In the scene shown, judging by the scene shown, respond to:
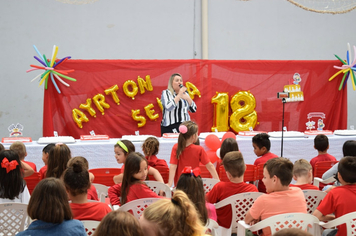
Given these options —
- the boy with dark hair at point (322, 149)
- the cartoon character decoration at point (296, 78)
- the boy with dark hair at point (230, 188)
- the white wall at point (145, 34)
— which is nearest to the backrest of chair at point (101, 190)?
the boy with dark hair at point (230, 188)

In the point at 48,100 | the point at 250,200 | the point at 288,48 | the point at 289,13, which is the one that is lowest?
the point at 250,200

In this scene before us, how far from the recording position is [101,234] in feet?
5.11

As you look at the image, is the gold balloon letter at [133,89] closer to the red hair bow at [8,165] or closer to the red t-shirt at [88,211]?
the red hair bow at [8,165]

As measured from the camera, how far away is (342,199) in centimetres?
253

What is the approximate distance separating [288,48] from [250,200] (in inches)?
249

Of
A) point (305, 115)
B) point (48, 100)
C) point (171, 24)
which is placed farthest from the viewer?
point (171, 24)

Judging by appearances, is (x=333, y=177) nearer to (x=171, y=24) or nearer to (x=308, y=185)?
(x=308, y=185)

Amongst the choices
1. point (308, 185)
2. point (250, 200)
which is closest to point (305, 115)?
point (308, 185)

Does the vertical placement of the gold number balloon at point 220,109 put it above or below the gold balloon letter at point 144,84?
below

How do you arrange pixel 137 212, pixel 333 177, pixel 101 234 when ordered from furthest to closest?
pixel 333 177 → pixel 137 212 → pixel 101 234

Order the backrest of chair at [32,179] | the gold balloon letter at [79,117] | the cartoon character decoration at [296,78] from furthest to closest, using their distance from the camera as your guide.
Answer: the cartoon character decoration at [296,78], the gold balloon letter at [79,117], the backrest of chair at [32,179]

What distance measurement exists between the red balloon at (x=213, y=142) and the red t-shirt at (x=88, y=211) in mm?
2498

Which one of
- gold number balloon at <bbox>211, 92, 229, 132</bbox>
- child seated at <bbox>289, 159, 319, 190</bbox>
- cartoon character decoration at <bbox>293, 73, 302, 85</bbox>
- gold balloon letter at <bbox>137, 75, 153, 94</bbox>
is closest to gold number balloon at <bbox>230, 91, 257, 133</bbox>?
gold number balloon at <bbox>211, 92, 229, 132</bbox>

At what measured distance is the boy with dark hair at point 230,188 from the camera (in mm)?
2873
